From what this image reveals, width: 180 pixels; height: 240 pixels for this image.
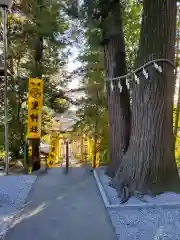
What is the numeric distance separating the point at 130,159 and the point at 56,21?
4.02 m

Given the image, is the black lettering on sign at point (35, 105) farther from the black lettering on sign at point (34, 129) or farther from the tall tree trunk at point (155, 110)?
the tall tree trunk at point (155, 110)

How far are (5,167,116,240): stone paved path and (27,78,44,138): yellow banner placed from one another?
130 centimetres

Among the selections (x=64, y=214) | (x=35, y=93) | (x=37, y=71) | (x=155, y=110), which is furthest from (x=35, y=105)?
(x=64, y=214)

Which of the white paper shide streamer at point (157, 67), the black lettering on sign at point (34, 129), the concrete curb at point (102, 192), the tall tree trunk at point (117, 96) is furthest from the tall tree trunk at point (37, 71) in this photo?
the white paper shide streamer at point (157, 67)

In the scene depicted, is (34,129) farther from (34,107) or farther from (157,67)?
(157,67)

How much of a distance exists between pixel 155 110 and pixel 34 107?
2609mm

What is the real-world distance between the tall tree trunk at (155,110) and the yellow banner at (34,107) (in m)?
2.32

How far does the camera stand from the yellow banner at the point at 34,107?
5207 mm

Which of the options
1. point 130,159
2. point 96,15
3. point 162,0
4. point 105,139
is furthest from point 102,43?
point 105,139

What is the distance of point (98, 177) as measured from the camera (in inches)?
170

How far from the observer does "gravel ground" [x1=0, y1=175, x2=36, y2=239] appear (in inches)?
109

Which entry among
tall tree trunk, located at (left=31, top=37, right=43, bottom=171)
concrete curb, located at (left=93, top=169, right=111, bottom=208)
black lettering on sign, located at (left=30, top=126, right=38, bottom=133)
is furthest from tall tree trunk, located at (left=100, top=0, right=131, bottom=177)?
tall tree trunk, located at (left=31, top=37, right=43, bottom=171)

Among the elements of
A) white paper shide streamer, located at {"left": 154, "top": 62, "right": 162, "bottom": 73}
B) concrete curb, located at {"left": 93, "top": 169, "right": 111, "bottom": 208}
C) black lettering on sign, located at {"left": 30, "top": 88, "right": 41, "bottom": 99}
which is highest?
white paper shide streamer, located at {"left": 154, "top": 62, "right": 162, "bottom": 73}

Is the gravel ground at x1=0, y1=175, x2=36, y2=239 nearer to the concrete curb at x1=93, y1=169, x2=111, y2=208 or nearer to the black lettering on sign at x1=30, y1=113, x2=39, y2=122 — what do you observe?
the concrete curb at x1=93, y1=169, x2=111, y2=208
